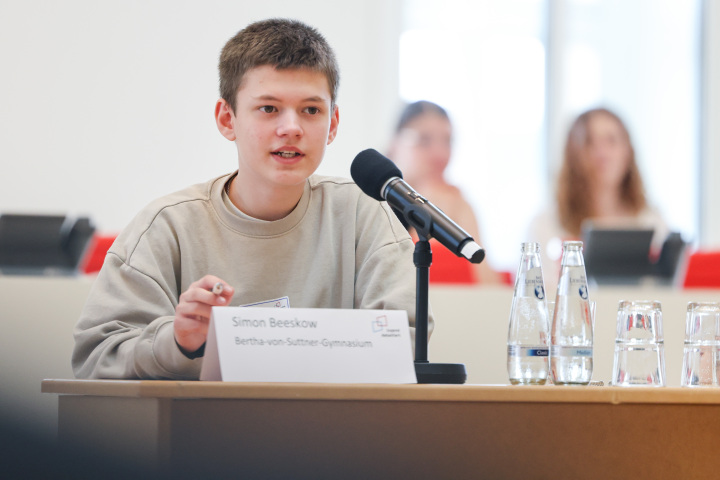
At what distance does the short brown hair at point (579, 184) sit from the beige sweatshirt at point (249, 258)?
2.40m

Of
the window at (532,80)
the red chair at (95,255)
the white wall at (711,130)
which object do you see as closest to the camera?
the red chair at (95,255)

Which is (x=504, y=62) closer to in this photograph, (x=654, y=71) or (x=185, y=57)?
(x=654, y=71)

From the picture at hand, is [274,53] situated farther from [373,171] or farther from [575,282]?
[575,282]

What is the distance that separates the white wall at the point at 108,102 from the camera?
4.79 meters

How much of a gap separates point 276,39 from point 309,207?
269 millimetres

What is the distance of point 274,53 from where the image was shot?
1.23m

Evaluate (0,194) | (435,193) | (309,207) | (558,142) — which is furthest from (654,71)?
(309,207)

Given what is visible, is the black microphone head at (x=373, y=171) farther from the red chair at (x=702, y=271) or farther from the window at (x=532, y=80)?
the window at (x=532, y=80)

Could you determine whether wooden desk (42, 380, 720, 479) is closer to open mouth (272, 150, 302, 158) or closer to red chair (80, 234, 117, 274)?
open mouth (272, 150, 302, 158)

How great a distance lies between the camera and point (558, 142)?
5.42m

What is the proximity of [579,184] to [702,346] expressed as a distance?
2.75 meters

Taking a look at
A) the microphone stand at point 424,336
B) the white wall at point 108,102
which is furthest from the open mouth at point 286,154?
the white wall at point 108,102

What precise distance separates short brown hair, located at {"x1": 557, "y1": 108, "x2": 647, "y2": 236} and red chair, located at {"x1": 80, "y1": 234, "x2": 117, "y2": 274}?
194cm

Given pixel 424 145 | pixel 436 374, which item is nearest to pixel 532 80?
pixel 424 145
